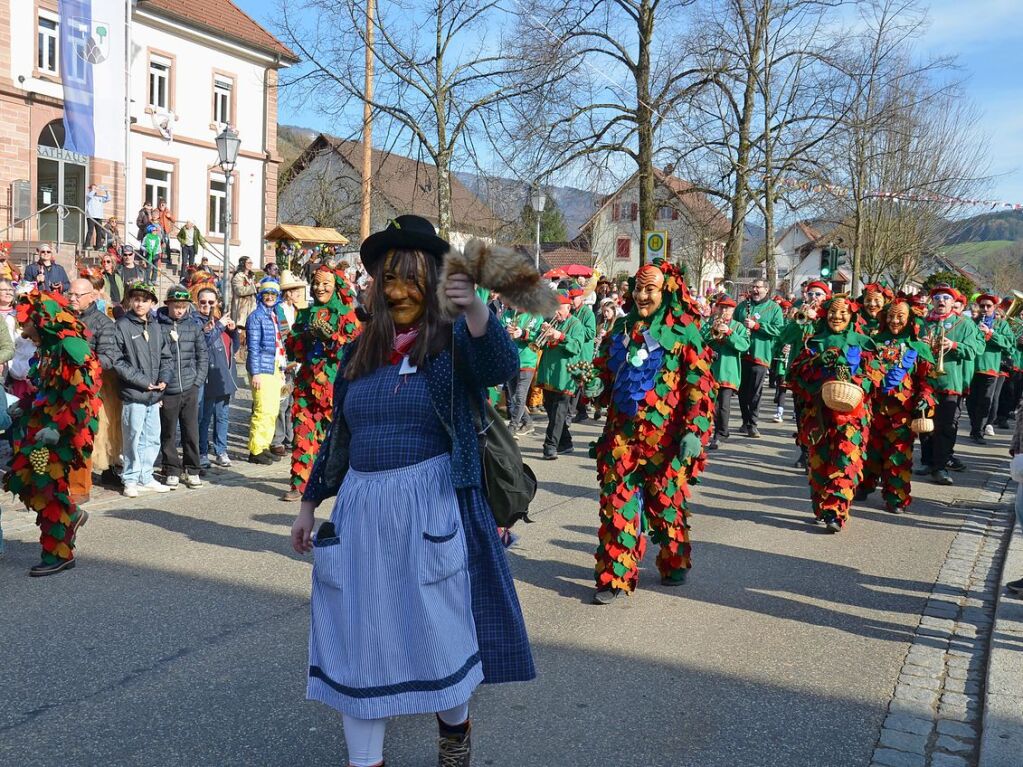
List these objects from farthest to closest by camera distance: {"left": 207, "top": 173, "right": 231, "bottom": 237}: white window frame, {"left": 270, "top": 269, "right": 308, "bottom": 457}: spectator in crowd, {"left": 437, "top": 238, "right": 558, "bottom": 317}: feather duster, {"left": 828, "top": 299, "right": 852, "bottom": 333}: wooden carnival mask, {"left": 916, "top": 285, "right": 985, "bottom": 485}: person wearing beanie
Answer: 1. {"left": 207, "top": 173, "right": 231, "bottom": 237}: white window frame
2. {"left": 270, "top": 269, "right": 308, "bottom": 457}: spectator in crowd
3. {"left": 916, "top": 285, "right": 985, "bottom": 485}: person wearing beanie
4. {"left": 828, "top": 299, "right": 852, "bottom": 333}: wooden carnival mask
5. {"left": 437, "top": 238, "right": 558, "bottom": 317}: feather duster

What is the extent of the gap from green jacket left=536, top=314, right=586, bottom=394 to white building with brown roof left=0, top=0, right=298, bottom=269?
14273mm

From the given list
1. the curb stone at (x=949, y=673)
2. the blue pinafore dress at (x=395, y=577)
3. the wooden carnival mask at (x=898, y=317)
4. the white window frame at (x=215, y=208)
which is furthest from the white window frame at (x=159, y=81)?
the blue pinafore dress at (x=395, y=577)

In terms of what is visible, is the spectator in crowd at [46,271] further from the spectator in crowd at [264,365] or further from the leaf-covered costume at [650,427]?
the leaf-covered costume at [650,427]

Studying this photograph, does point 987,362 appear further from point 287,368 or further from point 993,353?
point 287,368

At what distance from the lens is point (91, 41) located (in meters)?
21.2

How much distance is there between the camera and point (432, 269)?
3211 mm

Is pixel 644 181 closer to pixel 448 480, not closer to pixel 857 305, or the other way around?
pixel 857 305

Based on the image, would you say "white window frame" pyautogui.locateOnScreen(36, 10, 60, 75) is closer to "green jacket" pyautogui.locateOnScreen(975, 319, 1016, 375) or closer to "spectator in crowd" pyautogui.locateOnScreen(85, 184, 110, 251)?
"spectator in crowd" pyautogui.locateOnScreen(85, 184, 110, 251)

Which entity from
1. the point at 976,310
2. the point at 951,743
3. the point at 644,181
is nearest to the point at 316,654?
the point at 951,743

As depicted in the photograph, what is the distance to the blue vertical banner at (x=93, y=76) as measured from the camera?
821 inches

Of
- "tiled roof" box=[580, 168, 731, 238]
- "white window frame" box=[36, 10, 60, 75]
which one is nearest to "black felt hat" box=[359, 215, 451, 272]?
"tiled roof" box=[580, 168, 731, 238]

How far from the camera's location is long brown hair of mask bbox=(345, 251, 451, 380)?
3188mm

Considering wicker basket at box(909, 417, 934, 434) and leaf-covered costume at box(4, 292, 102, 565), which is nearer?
leaf-covered costume at box(4, 292, 102, 565)

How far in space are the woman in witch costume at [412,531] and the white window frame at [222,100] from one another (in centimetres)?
3160
